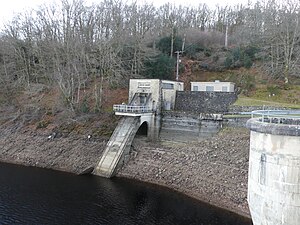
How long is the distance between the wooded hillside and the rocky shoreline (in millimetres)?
5979

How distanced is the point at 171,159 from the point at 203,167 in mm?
3564

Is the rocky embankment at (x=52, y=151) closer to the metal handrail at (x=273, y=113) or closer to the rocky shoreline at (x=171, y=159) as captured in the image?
the rocky shoreline at (x=171, y=159)

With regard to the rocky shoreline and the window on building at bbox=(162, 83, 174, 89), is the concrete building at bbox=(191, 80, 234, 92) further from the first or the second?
the rocky shoreline

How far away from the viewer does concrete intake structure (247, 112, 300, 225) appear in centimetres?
1136

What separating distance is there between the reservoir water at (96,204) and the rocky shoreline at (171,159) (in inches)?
50.0

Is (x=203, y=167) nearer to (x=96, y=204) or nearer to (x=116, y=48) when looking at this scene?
(x=96, y=204)

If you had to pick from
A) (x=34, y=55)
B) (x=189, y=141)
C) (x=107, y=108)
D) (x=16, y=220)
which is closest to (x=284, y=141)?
(x=16, y=220)

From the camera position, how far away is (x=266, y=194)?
39.6 ft

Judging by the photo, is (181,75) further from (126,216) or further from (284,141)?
(284,141)

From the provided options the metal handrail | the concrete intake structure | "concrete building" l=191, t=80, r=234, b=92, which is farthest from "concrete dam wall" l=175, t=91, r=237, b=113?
the concrete intake structure

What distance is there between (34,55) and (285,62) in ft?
118

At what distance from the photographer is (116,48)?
42.7m

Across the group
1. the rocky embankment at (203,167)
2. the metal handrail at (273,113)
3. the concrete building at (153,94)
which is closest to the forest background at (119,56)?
the concrete building at (153,94)

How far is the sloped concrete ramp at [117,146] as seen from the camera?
30.6 m
